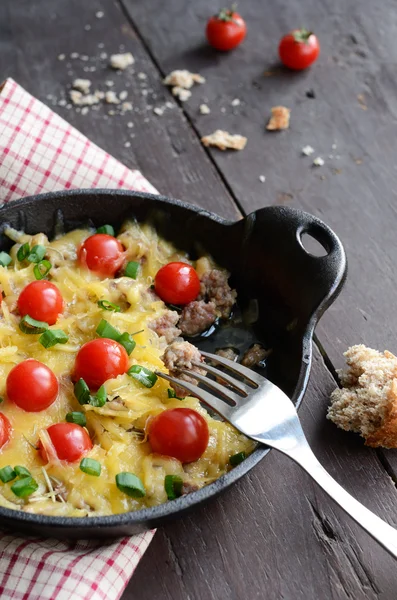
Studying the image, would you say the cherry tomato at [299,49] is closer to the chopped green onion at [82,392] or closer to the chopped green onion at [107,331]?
the chopped green onion at [107,331]

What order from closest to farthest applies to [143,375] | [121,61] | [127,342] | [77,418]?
[77,418]
[143,375]
[127,342]
[121,61]

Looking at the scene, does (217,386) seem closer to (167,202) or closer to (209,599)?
(209,599)

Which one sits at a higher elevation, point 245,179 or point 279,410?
point 279,410

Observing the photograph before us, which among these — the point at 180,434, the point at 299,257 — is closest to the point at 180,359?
the point at 180,434

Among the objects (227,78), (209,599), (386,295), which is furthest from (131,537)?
(227,78)

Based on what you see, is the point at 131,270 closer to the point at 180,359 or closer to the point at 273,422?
the point at 180,359

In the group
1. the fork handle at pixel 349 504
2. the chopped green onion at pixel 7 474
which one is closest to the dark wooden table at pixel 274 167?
the fork handle at pixel 349 504
